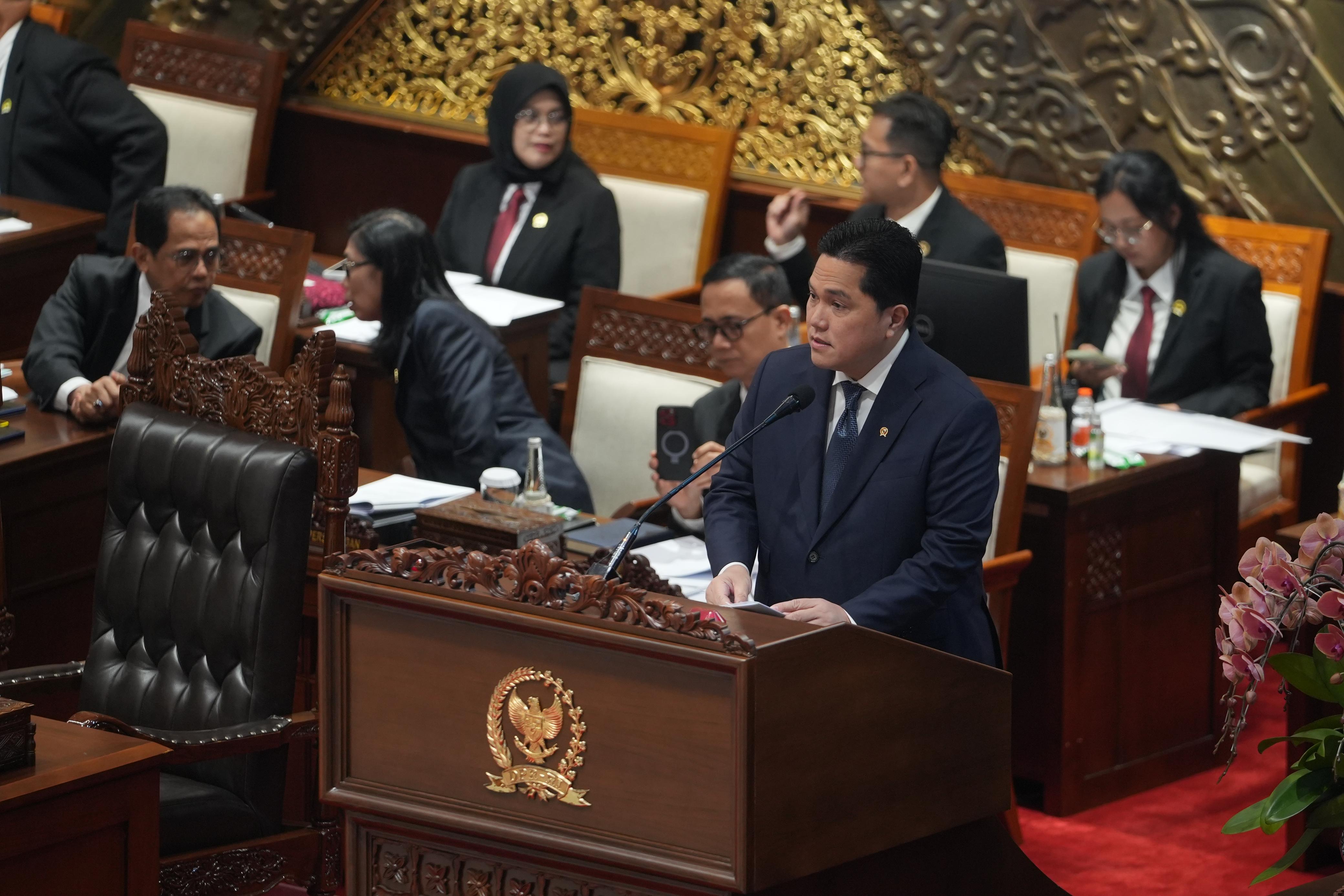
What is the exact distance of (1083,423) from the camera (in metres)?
3.97

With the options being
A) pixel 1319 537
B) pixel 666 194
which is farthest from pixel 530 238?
pixel 1319 537

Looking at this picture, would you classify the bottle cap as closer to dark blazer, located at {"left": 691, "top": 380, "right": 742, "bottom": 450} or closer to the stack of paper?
the stack of paper

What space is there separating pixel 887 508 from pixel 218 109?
4768mm

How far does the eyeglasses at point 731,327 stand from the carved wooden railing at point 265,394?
3.01 feet

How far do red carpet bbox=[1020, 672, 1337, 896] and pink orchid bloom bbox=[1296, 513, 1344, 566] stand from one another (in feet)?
5.93

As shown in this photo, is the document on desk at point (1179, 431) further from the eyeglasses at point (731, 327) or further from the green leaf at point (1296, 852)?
the green leaf at point (1296, 852)

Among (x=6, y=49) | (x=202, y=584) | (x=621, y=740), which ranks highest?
(x=6, y=49)

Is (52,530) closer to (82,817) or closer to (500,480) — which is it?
(500,480)

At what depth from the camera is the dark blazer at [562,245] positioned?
5207mm

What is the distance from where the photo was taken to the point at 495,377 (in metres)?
4.12

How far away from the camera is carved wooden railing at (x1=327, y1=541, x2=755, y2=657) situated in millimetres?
1868

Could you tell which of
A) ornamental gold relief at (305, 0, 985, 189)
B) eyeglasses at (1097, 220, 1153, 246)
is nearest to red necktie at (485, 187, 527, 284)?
ornamental gold relief at (305, 0, 985, 189)

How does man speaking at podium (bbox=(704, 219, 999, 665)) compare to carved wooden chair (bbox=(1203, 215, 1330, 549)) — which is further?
carved wooden chair (bbox=(1203, 215, 1330, 549))

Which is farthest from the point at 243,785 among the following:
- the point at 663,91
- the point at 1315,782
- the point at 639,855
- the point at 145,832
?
the point at 663,91
